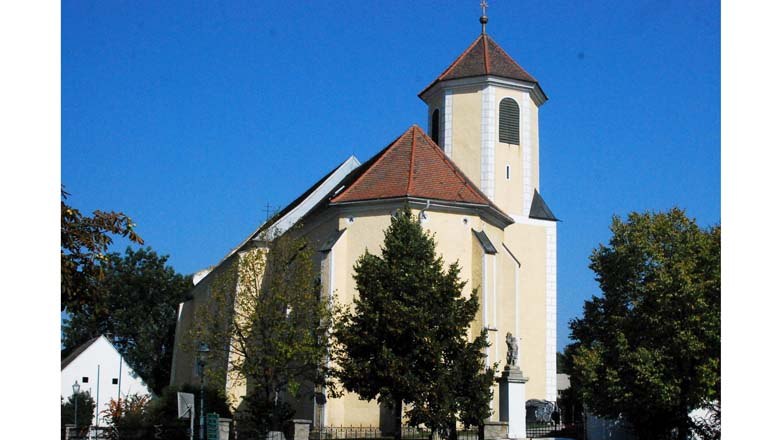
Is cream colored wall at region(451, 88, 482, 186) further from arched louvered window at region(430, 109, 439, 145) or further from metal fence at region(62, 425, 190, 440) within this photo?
metal fence at region(62, 425, 190, 440)

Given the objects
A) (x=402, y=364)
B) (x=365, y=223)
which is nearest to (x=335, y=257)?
(x=365, y=223)

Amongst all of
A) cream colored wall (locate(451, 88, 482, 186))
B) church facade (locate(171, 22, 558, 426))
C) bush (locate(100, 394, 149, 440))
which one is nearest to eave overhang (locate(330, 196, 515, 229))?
church facade (locate(171, 22, 558, 426))

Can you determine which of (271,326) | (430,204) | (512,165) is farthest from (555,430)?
(512,165)

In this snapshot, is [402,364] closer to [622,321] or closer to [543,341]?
[622,321]

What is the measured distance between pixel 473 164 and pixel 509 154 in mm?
1490

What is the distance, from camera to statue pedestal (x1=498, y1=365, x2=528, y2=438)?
77.5 feet

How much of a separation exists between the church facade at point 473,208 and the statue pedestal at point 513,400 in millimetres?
4111

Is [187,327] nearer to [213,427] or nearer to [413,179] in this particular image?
[413,179]

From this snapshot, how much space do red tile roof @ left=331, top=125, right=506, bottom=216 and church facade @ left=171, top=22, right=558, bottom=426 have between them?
38 millimetres

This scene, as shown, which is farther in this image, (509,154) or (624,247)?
(509,154)

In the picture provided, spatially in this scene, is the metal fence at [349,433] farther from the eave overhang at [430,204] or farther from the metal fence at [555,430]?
the eave overhang at [430,204]

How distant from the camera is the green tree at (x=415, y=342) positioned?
22.7 meters

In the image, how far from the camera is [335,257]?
96.9ft
